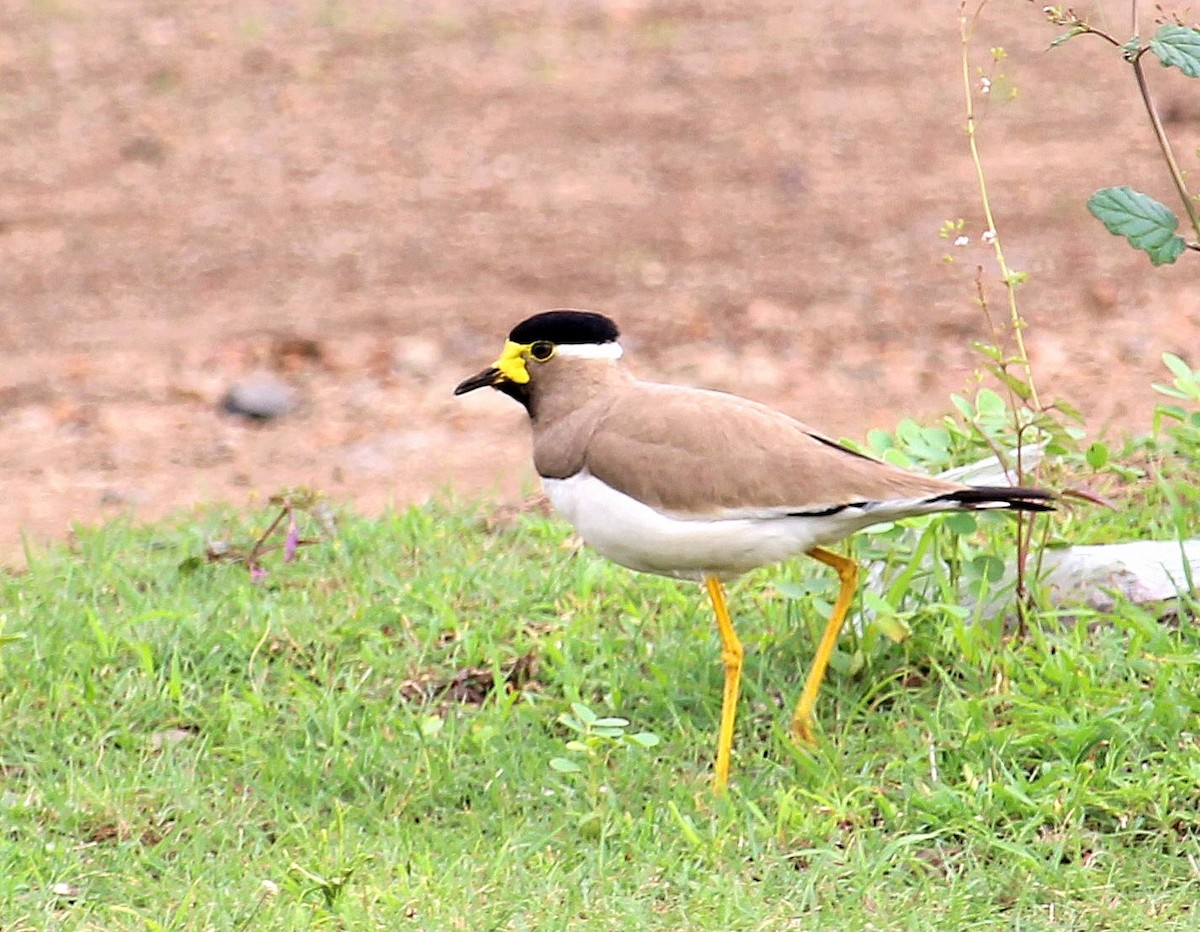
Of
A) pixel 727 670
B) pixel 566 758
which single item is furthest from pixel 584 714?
pixel 727 670

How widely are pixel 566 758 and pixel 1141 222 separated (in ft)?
6.46

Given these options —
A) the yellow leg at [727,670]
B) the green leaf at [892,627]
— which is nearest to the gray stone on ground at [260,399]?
the yellow leg at [727,670]

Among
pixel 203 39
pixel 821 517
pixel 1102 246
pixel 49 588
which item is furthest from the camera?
pixel 203 39

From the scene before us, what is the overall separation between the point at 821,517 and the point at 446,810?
118 centimetres

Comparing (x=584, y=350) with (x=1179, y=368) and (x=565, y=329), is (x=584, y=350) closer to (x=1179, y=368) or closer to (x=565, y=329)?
(x=565, y=329)

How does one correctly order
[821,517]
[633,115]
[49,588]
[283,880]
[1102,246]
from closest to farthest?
[283,880] < [821,517] < [49,588] < [1102,246] < [633,115]

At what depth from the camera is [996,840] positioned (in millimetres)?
4164

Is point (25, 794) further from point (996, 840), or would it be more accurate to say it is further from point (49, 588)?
point (996, 840)

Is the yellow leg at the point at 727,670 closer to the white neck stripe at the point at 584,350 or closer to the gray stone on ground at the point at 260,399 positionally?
the white neck stripe at the point at 584,350

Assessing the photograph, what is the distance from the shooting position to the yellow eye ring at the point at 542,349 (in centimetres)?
480

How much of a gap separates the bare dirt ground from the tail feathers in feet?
8.39

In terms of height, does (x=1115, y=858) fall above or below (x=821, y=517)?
below

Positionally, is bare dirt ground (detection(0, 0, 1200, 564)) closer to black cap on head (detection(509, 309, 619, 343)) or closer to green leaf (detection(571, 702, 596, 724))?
black cap on head (detection(509, 309, 619, 343))

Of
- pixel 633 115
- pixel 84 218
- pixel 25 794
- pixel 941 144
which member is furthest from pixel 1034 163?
pixel 25 794
